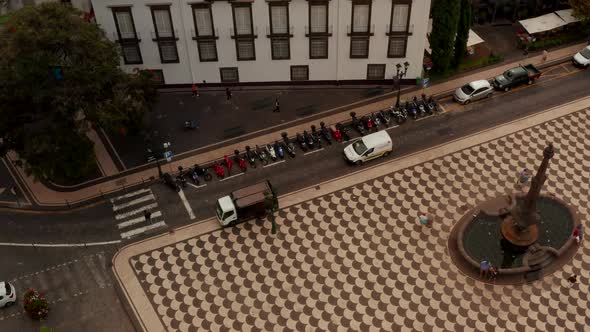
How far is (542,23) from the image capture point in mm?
72000

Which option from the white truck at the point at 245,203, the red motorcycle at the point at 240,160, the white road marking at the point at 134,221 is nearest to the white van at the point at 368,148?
the white truck at the point at 245,203

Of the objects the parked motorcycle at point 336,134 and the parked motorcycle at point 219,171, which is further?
the parked motorcycle at point 336,134

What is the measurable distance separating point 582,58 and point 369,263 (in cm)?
3637

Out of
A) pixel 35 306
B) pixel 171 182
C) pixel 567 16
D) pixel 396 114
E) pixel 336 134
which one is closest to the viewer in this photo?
pixel 35 306

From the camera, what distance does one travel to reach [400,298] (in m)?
50.7

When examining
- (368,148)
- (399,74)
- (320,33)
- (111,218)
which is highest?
(320,33)

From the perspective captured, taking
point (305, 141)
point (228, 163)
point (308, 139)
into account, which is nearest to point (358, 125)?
point (308, 139)

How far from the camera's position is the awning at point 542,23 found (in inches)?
2813

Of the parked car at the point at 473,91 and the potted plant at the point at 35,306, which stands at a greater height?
the parked car at the point at 473,91

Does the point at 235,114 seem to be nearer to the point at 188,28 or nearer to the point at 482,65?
the point at 188,28

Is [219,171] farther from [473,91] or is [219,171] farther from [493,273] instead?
[473,91]

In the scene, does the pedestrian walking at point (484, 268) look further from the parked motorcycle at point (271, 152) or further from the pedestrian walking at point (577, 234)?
the parked motorcycle at point (271, 152)

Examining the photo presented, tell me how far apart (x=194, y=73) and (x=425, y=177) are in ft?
89.4

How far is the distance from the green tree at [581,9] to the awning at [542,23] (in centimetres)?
Answer: 251
